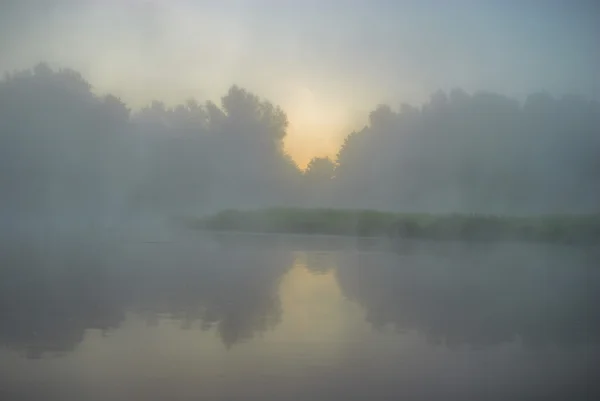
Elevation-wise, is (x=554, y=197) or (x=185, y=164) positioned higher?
(x=185, y=164)

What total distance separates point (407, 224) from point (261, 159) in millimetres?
2833

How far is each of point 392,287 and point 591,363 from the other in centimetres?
228

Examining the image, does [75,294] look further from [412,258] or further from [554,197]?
[554,197]

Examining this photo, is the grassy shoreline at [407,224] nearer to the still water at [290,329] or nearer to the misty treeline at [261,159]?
the misty treeline at [261,159]

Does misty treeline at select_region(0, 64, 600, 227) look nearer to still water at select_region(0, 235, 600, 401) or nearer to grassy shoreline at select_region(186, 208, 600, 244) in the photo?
grassy shoreline at select_region(186, 208, 600, 244)

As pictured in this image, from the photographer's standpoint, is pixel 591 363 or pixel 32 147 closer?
pixel 591 363

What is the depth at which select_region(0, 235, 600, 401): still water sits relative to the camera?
3.01 m

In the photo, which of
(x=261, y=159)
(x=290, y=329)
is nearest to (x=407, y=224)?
(x=261, y=159)

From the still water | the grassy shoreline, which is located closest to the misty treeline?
the grassy shoreline

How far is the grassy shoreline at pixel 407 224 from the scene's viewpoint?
9.16 meters

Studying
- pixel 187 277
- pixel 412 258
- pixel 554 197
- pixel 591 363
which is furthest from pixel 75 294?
pixel 554 197

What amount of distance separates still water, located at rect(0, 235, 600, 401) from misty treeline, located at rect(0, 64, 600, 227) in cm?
208

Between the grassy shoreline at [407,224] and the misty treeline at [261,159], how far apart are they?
22cm

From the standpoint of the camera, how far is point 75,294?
16.1ft
